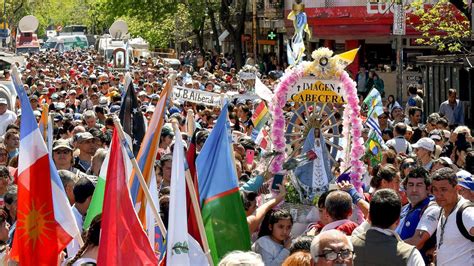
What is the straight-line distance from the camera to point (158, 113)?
947 centimetres

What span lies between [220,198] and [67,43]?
7357 cm

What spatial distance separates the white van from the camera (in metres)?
79.7

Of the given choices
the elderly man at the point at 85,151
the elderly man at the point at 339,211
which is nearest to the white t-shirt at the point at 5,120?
the elderly man at the point at 85,151

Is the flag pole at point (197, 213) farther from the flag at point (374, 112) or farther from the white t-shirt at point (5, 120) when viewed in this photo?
the white t-shirt at point (5, 120)

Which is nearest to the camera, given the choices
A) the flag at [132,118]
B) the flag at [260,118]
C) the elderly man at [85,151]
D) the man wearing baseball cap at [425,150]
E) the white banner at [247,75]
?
the flag at [132,118]

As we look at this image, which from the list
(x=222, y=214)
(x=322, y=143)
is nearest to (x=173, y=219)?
(x=222, y=214)

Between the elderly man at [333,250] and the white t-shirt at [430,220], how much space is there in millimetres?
2596

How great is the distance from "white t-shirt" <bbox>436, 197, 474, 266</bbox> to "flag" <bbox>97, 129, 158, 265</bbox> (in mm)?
2043

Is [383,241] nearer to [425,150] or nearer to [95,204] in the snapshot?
[95,204]

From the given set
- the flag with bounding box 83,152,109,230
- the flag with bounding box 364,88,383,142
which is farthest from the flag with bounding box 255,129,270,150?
the flag with bounding box 83,152,109,230

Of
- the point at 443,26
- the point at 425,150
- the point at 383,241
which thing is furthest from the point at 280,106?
the point at 443,26

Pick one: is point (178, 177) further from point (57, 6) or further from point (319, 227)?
point (57, 6)

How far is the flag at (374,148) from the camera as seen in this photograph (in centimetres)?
1376

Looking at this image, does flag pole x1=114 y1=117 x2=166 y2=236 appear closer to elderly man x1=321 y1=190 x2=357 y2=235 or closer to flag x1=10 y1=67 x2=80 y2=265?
flag x1=10 y1=67 x2=80 y2=265
